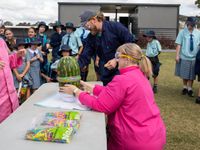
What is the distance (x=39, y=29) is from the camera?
8734 mm

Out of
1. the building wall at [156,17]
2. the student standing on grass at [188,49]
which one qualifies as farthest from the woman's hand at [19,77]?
the building wall at [156,17]

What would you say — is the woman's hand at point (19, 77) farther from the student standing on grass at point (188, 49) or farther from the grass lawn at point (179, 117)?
the student standing on grass at point (188, 49)

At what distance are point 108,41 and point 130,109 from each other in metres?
1.58

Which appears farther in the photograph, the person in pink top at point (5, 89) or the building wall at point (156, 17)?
the building wall at point (156, 17)

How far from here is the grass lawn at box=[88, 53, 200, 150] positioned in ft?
16.2

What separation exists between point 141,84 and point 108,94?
27 cm

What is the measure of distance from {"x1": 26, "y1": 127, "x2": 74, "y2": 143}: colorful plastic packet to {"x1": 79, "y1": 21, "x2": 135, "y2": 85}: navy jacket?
2115mm

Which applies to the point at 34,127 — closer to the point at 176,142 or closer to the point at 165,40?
the point at 176,142

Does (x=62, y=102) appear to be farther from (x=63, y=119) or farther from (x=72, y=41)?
(x=72, y=41)

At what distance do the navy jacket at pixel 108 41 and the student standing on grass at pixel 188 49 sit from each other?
394cm

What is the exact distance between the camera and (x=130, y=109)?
9.12 feet

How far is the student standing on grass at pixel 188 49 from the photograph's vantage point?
309 inches

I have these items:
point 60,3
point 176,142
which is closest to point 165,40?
point 60,3

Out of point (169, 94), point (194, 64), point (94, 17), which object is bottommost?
point (169, 94)
